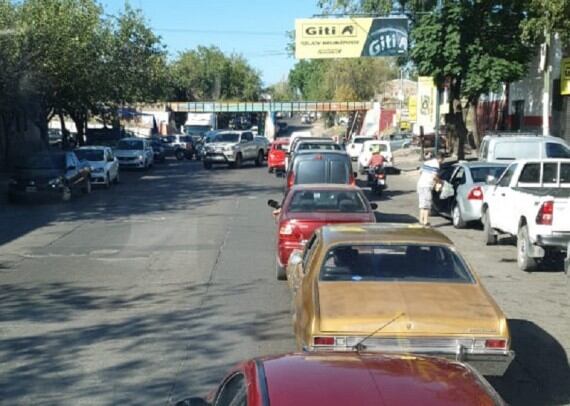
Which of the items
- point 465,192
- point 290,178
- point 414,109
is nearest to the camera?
point 465,192

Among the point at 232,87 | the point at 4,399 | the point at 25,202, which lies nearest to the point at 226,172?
the point at 25,202

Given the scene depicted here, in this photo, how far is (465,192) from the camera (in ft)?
64.7

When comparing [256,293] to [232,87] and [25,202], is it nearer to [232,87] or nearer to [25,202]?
[25,202]

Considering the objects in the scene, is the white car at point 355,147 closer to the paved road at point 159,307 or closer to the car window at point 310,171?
the paved road at point 159,307

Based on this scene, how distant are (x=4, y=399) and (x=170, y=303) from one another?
4.27 m

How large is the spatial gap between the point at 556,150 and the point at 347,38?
15981 mm

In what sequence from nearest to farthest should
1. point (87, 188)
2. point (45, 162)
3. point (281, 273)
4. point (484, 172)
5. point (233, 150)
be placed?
point (281, 273) < point (484, 172) < point (45, 162) < point (87, 188) < point (233, 150)

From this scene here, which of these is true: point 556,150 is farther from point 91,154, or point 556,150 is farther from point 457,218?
point 91,154

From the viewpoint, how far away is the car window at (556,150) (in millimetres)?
23406

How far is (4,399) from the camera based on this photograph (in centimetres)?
727

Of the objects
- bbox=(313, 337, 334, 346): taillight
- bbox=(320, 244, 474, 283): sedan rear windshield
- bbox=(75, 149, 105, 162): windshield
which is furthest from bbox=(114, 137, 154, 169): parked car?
bbox=(313, 337, 334, 346): taillight

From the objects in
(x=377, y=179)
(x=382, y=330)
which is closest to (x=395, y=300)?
(x=382, y=330)

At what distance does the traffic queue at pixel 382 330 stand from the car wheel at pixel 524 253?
19.0 ft

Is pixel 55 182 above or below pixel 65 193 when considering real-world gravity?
above
